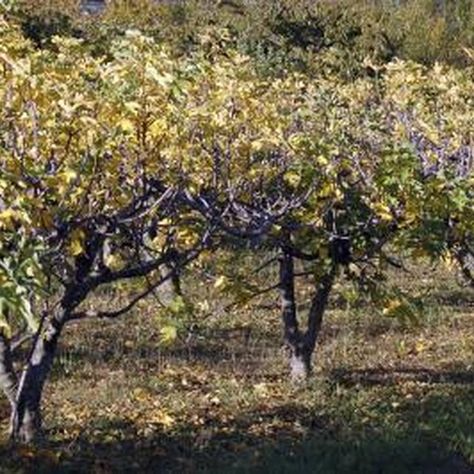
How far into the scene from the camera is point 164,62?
4574 mm

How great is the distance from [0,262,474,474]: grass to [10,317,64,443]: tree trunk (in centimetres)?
17

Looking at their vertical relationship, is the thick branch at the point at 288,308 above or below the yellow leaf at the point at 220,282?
below

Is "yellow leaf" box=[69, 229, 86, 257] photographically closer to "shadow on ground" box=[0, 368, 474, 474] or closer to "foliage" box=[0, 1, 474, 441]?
"foliage" box=[0, 1, 474, 441]

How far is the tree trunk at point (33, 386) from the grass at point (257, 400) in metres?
0.17

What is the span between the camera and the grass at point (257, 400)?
5879mm

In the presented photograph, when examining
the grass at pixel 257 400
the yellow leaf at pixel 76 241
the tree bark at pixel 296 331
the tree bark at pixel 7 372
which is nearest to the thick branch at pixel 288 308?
the tree bark at pixel 296 331

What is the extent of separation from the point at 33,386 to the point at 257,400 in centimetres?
208

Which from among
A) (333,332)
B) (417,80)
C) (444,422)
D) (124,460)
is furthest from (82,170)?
(333,332)

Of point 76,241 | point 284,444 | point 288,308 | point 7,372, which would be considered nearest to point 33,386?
point 7,372

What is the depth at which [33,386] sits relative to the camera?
5953mm

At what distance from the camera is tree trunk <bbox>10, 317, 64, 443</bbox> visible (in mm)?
5852

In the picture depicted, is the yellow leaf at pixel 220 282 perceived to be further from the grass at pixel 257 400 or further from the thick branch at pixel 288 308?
the thick branch at pixel 288 308

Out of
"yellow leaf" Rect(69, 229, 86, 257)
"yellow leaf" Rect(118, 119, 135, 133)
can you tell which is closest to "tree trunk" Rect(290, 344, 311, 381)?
"yellow leaf" Rect(69, 229, 86, 257)

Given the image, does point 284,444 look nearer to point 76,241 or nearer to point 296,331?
point 76,241
